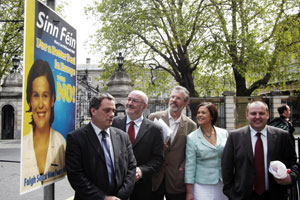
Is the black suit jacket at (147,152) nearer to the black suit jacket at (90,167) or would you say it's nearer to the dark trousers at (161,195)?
the dark trousers at (161,195)

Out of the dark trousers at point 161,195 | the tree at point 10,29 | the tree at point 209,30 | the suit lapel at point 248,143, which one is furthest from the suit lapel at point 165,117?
the tree at point 10,29

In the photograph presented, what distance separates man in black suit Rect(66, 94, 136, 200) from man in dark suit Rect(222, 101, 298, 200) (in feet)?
3.62

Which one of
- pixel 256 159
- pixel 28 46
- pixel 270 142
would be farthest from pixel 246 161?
pixel 28 46

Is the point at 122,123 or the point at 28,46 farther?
the point at 122,123

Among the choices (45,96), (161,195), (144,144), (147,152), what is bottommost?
(161,195)

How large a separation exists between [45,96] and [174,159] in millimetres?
1869

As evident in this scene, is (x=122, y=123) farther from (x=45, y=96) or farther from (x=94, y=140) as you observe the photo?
(x=45, y=96)

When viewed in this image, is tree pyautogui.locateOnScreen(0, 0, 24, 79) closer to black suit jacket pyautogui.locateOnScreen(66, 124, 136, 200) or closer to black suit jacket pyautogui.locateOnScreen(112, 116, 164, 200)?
black suit jacket pyautogui.locateOnScreen(112, 116, 164, 200)

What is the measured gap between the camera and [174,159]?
3.36 meters

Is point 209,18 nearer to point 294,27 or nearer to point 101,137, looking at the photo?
point 294,27

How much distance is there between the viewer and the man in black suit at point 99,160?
2414 millimetres

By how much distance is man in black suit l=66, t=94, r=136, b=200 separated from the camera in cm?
241

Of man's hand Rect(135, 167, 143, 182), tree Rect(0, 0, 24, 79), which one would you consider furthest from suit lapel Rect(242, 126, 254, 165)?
tree Rect(0, 0, 24, 79)

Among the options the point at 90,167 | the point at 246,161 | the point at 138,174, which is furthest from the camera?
the point at 138,174
